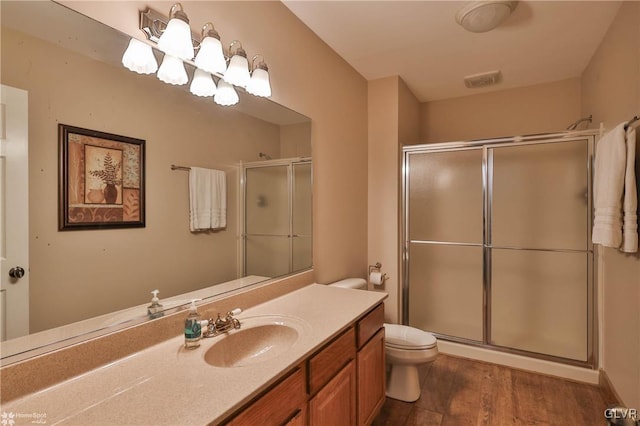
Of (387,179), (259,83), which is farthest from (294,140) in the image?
(387,179)

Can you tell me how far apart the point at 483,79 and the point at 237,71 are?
2527 mm

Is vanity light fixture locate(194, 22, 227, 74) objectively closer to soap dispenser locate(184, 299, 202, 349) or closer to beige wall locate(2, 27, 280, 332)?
beige wall locate(2, 27, 280, 332)

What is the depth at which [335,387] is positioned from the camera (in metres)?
1.33

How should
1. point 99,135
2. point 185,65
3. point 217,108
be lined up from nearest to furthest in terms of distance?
point 99,135 < point 185,65 < point 217,108

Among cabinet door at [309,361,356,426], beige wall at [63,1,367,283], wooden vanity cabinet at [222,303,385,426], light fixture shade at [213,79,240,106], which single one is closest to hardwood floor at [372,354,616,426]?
wooden vanity cabinet at [222,303,385,426]

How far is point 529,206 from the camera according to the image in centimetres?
269

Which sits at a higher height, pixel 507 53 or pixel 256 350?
pixel 507 53

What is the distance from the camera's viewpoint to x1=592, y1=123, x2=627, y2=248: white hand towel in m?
1.71

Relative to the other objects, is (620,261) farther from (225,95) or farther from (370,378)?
(225,95)

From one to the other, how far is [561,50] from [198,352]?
3.22 m

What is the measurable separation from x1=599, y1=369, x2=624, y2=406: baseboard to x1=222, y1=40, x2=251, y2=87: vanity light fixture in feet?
9.58

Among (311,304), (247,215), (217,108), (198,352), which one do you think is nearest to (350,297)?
(311,304)

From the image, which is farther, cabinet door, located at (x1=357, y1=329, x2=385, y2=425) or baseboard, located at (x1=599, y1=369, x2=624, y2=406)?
baseboard, located at (x1=599, y1=369, x2=624, y2=406)

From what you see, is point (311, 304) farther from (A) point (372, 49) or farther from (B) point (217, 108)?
(A) point (372, 49)
